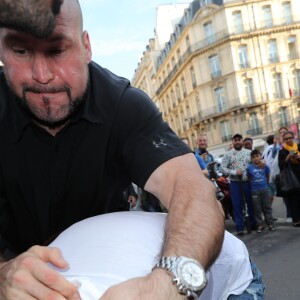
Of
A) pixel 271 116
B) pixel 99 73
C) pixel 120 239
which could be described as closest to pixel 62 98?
pixel 99 73

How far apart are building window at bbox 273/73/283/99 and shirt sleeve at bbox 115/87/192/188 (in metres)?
38.8

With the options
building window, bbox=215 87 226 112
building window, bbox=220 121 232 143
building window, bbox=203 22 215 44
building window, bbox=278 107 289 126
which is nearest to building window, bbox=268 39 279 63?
building window, bbox=278 107 289 126

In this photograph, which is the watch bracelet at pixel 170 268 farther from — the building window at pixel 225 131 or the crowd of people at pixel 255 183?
the building window at pixel 225 131


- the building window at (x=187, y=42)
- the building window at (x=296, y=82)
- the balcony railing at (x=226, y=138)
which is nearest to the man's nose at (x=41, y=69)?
the balcony railing at (x=226, y=138)

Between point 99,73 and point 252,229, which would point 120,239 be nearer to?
point 99,73

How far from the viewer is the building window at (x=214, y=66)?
39213mm

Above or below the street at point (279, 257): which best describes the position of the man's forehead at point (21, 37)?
above

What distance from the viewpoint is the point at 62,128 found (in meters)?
1.57

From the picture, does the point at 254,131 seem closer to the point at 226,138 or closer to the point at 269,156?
the point at 226,138

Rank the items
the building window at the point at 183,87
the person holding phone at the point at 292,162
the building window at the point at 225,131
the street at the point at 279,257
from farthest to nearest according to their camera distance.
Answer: the building window at the point at 183,87
the building window at the point at 225,131
the person holding phone at the point at 292,162
the street at the point at 279,257

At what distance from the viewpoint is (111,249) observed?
1.15m

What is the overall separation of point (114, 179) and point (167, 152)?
295mm

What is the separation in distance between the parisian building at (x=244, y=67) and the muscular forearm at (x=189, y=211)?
36923 mm

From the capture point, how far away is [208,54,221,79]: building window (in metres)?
39.2
